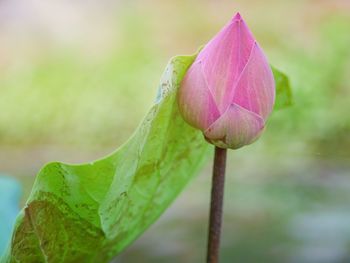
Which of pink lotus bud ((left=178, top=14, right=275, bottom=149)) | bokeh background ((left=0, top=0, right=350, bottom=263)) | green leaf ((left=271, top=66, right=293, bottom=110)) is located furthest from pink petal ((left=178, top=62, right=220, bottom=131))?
bokeh background ((left=0, top=0, right=350, bottom=263))

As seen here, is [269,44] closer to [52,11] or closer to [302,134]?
[302,134]

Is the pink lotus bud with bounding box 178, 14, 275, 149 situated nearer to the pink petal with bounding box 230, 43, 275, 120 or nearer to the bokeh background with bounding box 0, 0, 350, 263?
the pink petal with bounding box 230, 43, 275, 120

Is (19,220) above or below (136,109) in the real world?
below

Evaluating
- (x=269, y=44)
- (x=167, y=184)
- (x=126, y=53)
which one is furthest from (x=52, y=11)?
(x=167, y=184)

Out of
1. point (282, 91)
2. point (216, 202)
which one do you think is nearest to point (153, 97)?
point (282, 91)

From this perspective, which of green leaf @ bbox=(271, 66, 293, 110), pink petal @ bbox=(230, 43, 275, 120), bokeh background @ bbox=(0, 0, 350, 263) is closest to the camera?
pink petal @ bbox=(230, 43, 275, 120)

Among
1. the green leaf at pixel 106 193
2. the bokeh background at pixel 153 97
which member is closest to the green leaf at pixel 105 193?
the green leaf at pixel 106 193
